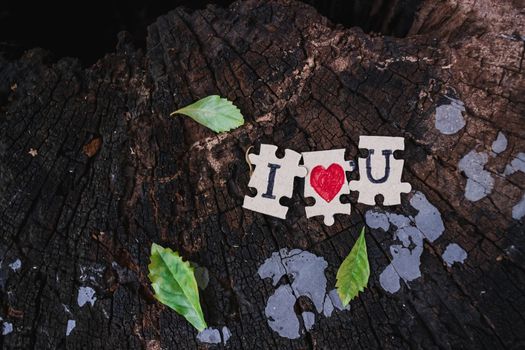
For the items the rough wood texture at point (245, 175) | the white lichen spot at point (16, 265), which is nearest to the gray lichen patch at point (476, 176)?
the rough wood texture at point (245, 175)

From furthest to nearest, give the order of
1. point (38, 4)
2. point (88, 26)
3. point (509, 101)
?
1. point (88, 26)
2. point (38, 4)
3. point (509, 101)

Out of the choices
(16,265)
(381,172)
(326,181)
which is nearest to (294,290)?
(326,181)

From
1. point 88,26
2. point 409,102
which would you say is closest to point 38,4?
point 88,26

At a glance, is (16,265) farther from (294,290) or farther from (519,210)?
(519,210)

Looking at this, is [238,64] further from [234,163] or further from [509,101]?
[509,101]

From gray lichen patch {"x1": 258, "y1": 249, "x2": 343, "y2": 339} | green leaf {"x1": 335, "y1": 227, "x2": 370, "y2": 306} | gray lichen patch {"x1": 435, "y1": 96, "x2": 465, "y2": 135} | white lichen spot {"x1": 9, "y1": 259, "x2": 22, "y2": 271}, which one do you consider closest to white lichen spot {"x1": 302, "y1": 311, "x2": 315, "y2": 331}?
gray lichen patch {"x1": 258, "y1": 249, "x2": 343, "y2": 339}

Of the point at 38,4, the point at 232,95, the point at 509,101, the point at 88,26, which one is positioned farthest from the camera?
the point at 88,26

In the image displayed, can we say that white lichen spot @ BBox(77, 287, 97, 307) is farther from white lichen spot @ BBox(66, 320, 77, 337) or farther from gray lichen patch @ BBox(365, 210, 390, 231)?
gray lichen patch @ BBox(365, 210, 390, 231)
